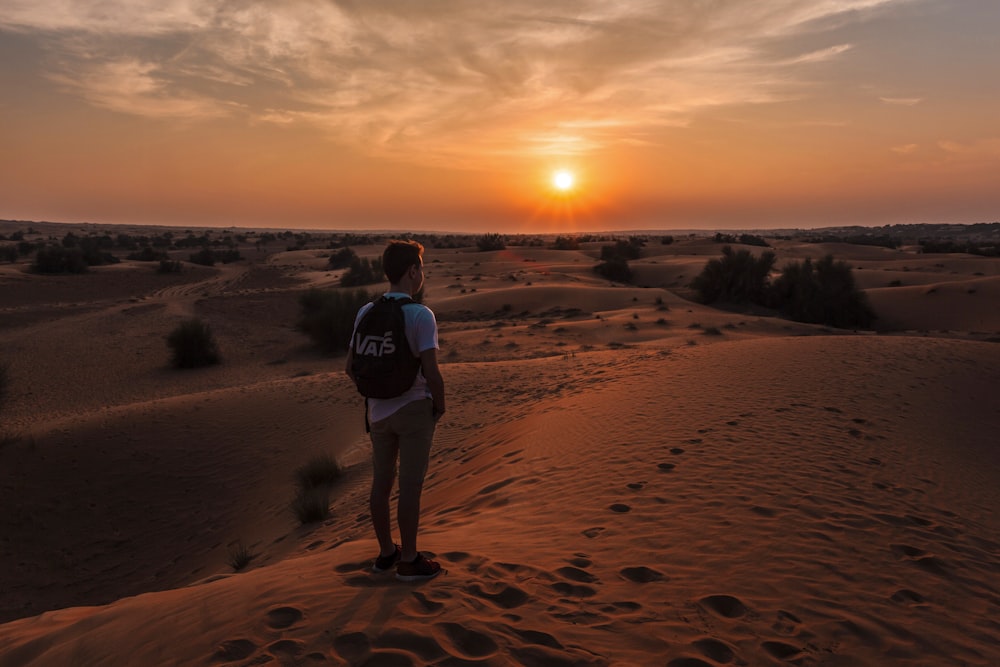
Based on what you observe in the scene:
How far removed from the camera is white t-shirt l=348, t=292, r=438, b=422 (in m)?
3.75

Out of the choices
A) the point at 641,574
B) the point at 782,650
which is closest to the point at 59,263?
the point at 641,574

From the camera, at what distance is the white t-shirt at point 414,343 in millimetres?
3750

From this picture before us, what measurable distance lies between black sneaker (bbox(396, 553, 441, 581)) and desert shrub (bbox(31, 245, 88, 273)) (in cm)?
4376

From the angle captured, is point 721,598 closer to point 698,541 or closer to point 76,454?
point 698,541

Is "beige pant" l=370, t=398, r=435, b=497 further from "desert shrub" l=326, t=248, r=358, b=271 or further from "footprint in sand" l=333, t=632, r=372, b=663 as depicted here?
"desert shrub" l=326, t=248, r=358, b=271

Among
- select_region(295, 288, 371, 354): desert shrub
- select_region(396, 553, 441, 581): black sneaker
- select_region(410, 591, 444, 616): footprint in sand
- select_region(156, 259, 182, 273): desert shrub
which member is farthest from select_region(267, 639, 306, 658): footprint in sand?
select_region(156, 259, 182, 273): desert shrub

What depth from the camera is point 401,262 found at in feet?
12.9

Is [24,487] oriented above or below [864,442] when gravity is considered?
below

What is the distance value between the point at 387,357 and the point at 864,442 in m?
7.10

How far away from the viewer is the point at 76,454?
10.5m

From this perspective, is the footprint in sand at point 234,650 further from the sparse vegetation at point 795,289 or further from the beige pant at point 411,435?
the sparse vegetation at point 795,289

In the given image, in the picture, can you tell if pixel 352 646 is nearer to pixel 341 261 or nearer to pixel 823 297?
pixel 823 297

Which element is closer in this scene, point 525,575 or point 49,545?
point 525,575

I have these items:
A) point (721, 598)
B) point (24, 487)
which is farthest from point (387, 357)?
point (24, 487)
